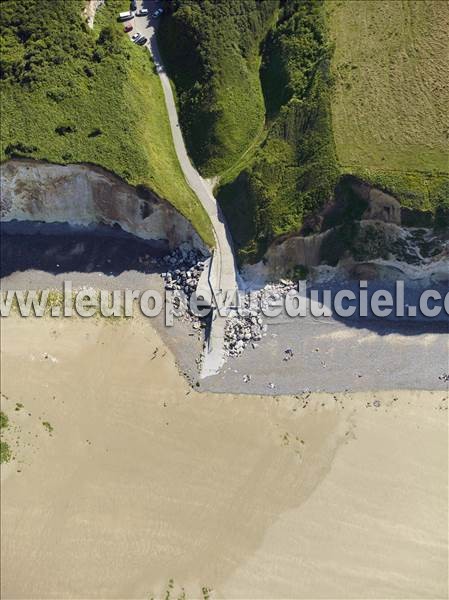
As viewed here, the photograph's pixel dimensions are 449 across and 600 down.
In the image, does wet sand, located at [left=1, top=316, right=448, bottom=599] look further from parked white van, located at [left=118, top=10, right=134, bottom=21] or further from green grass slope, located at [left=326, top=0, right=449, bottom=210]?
parked white van, located at [left=118, top=10, right=134, bottom=21]

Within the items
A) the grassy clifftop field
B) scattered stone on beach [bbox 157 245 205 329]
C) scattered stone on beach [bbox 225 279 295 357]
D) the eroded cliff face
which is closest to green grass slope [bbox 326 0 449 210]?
the grassy clifftop field

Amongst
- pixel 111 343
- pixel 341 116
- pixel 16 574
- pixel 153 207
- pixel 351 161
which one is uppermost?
pixel 341 116

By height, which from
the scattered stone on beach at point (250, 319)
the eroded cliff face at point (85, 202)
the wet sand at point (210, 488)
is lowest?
the wet sand at point (210, 488)

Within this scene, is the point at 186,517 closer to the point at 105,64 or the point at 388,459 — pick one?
the point at 388,459

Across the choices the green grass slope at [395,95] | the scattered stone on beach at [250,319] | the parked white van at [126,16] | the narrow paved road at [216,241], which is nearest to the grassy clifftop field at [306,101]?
the green grass slope at [395,95]

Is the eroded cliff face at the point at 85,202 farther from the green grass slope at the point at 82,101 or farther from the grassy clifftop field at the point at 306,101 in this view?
the grassy clifftop field at the point at 306,101

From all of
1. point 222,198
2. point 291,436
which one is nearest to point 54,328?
point 222,198

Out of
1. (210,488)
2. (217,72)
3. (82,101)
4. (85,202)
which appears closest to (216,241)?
(85,202)
